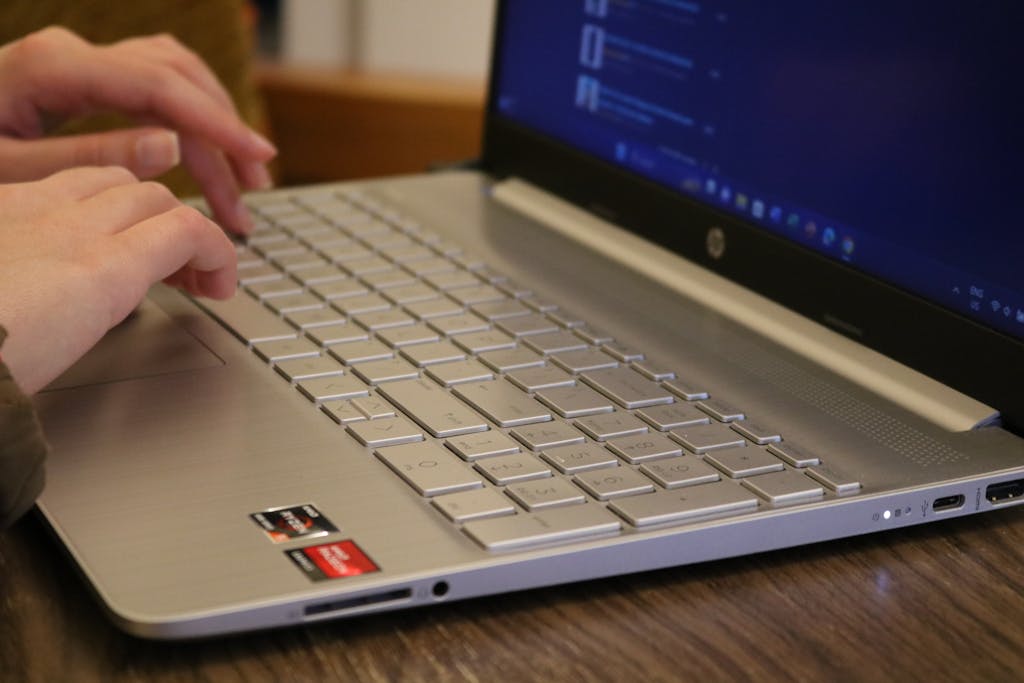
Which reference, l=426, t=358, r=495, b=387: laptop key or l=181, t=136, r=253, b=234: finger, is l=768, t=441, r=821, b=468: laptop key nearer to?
l=426, t=358, r=495, b=387: laptop key

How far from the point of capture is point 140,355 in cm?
70

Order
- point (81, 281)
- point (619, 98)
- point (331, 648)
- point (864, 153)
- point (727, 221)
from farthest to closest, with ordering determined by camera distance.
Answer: point (619, 98) → point (727, 221) → point (864, 153) → point (81, 281) → point (331, 648)

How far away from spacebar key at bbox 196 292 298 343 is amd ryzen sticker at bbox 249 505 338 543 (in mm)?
206

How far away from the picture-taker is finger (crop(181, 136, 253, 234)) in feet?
2.98

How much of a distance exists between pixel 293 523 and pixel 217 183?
44 centimetres

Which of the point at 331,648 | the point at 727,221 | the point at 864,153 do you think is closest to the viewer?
the point at 331,648

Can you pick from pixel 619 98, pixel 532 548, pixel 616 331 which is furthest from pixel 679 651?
pixel 619 98

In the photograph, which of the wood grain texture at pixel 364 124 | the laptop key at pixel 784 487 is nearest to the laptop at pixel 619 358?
the laptop key at pixel 784 487

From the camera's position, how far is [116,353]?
0.70 m

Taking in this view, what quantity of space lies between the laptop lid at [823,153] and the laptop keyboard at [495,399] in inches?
4.5

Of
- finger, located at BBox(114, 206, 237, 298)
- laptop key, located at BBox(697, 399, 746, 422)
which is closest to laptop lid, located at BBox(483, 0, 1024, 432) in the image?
laptop key, located at BBox(697, 399, 746, 422)

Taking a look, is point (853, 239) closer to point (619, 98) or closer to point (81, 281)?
point (619, 98)

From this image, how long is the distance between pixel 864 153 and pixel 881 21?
70 mm

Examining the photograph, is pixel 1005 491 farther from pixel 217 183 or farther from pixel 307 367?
pixel 217 183
